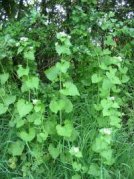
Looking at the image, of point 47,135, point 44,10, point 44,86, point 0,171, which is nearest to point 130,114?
point 44,86

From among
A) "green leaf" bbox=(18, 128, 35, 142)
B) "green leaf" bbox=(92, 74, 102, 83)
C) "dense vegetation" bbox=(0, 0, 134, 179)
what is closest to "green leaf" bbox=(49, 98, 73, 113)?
"dense vegetation" bbox=(0, 0, 134, 179)

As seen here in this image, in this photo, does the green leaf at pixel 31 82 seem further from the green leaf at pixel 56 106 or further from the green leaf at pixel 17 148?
the green leaf at pixel 17 148

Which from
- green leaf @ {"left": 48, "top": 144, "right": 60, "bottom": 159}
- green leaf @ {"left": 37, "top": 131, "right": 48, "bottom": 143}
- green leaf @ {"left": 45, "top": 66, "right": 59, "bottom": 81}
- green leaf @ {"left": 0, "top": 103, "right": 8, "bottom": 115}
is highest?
green leaf @ {"left": 45, "top": 66, "right": 59, "bottom": 81}

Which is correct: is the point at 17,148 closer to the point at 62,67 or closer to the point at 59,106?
the point at 59,106

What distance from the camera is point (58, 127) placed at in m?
3.25

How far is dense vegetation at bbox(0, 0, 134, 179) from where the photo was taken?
3.25 meters

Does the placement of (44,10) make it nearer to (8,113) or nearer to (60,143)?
(8,113)

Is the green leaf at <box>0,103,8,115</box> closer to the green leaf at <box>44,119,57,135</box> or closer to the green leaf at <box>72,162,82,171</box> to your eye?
the green leaf at <box>44,119,57,135</box>

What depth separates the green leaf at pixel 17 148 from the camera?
131 inches

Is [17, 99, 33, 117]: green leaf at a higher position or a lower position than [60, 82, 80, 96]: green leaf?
lower

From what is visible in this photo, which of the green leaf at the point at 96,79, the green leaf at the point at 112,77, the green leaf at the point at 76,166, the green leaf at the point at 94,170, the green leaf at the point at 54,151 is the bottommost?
the green leaf at the point at 94,170

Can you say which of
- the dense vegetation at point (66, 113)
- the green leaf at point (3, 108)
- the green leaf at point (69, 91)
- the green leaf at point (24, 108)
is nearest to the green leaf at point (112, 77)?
A: the dense vegetation at point (66, 113)

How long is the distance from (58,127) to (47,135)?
4.3 inches

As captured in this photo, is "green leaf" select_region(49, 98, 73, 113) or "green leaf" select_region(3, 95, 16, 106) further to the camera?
"green leaf" select_region(3, 95, 16, 106)
